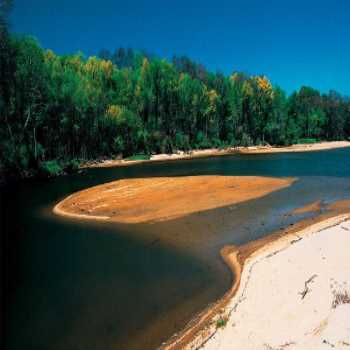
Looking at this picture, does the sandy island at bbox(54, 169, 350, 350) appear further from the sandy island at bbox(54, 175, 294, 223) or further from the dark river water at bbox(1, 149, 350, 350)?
the dark river water at bbox(1, 149, 350, 350)

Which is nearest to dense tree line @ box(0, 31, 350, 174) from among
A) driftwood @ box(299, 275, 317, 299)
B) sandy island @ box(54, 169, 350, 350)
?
sandy island @ box(54, 169, 350, 350)

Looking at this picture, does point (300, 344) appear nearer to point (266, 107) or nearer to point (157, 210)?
point (157, 210)

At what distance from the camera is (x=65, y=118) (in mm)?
42250

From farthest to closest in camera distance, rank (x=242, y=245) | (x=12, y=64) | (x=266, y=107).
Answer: (x=266, y=107) < (x=12, y=64) < (x=242, y=245)

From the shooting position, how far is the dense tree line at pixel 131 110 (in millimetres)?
33312

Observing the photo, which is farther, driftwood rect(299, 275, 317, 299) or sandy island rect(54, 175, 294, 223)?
sandy island rect(54, 175, 294, 223)

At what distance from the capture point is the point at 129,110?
2344 inches

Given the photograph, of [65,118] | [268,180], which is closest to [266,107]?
[65,118]

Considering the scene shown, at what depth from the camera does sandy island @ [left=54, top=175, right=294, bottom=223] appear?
15750 millimetres

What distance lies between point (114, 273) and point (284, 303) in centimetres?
489

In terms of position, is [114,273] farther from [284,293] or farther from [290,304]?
[290,304]

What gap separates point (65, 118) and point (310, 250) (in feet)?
127

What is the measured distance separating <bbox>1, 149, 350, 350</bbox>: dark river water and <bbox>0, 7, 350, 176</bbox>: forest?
16.6 meters

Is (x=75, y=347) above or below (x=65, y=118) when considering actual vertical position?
below
